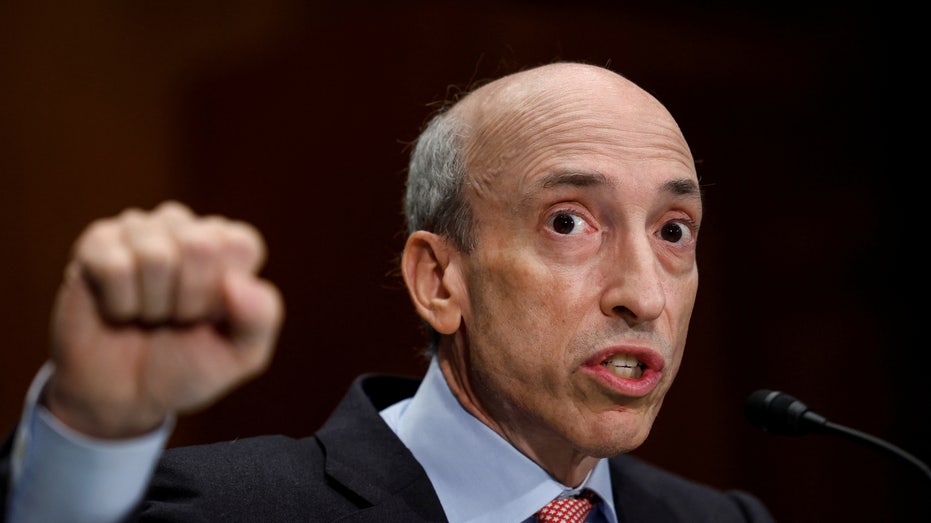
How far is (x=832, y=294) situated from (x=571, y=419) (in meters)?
2.94

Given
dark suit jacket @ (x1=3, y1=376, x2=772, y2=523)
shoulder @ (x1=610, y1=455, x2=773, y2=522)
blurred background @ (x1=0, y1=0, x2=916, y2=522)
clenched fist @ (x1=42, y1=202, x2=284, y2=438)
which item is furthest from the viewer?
blurred background @ (x1=0, y1=0, x2=916, y2=522)

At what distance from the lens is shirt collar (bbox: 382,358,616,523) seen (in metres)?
2.04

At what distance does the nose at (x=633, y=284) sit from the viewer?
6.20 feet

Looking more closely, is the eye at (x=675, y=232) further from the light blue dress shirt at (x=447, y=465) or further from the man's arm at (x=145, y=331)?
the man's arm at (x=145, y=331)

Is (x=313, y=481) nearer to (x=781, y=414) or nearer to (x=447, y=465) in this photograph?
(x=447, y=465)

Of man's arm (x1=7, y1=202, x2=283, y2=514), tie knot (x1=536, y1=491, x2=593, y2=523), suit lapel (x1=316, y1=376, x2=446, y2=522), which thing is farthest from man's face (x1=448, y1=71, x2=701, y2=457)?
man's arm (x1=7, y1=202, x2=283, y2=514)

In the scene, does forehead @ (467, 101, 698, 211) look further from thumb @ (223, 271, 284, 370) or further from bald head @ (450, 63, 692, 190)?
thumb @ (223, 271, 284, 370)

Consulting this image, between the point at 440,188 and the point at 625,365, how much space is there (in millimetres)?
534

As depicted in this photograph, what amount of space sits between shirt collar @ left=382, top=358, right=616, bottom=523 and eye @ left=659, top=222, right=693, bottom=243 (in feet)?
1.59

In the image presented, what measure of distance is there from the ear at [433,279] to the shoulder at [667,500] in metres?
0.56

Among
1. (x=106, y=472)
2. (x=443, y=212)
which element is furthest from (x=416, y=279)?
(x=106, y=472)

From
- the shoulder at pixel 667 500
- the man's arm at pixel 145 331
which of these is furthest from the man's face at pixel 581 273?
the man's arm at pixel 145 331

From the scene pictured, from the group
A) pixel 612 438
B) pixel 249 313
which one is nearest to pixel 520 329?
pixel 612 438

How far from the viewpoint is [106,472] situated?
128cm
